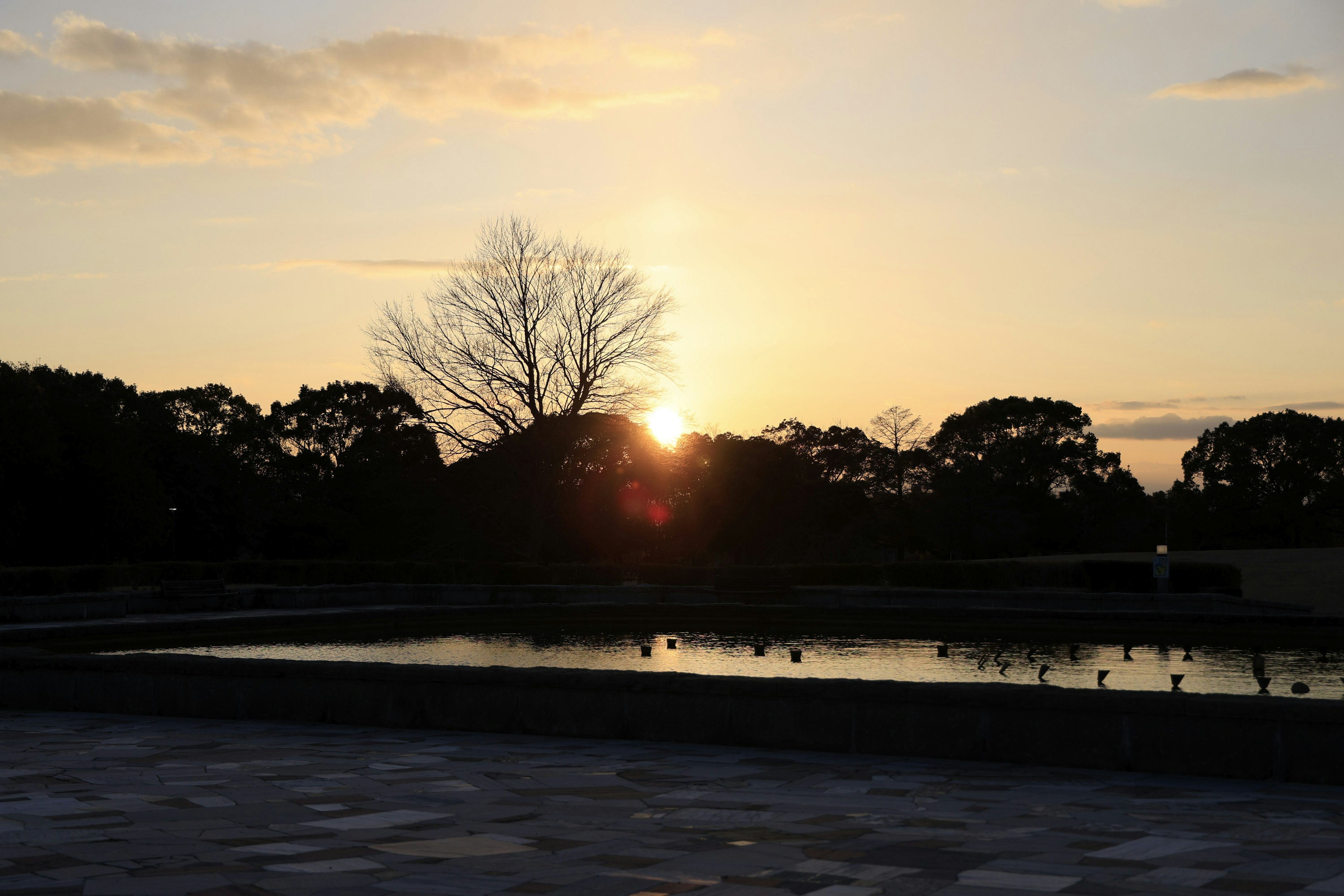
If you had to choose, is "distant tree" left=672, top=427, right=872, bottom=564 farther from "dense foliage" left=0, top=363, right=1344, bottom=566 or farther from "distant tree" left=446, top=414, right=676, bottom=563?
"distant tree" left=446, top=414, right=676, bottom=563

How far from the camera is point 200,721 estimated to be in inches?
449

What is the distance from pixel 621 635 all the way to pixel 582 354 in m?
25.1

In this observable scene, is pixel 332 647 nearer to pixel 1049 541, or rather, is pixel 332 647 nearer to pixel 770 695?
pixel 770 695

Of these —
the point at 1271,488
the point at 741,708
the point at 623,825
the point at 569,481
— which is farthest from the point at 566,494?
the point at 1271,488

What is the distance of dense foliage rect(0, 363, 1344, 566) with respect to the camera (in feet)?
171

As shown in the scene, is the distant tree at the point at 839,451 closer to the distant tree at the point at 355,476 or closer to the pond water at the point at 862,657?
the distant tree at the point at 355,476

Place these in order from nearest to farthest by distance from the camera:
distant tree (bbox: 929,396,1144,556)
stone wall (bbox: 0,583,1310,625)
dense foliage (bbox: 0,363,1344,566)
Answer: stone wall (bbox: 0,583,1310,625) → dense foliage (bbox: 0,363,1344,566) → distant tree (bbox: 929,396,1144,556)

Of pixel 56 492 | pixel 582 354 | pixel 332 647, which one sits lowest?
pixel 332 647

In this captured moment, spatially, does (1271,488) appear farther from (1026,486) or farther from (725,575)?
(725,575)

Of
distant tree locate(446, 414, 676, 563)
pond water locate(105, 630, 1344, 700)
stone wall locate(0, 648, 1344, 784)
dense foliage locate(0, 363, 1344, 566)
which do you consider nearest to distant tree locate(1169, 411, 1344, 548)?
dense foliage locate(0, 363, 1344, 566)

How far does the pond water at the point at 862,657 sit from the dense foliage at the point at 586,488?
2516 cm

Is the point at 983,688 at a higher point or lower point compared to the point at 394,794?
higher

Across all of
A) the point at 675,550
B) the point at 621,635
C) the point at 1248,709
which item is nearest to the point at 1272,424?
the point at 675,550

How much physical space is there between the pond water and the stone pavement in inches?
269
